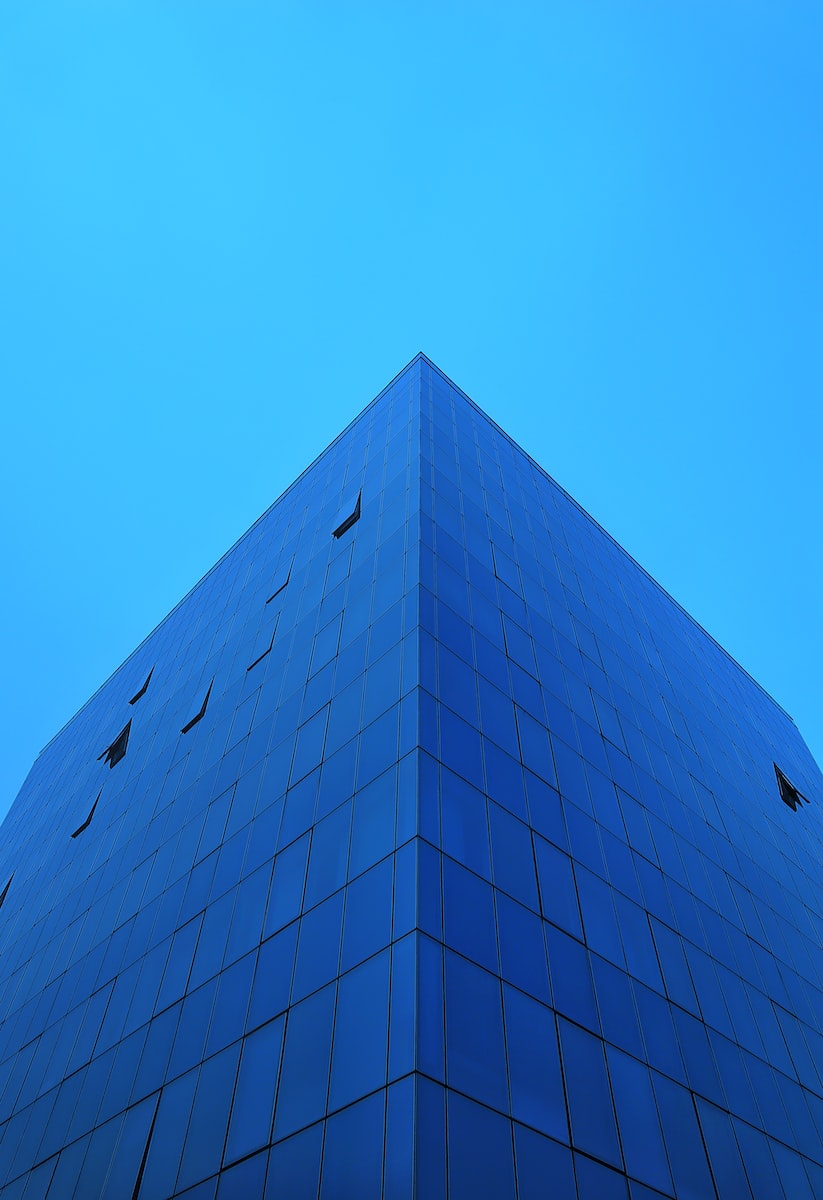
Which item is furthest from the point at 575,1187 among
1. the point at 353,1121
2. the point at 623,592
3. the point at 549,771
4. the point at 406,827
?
the point at 623,592

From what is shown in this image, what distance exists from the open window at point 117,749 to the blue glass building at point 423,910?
289 cm

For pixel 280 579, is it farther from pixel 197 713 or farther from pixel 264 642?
pixel 197 713

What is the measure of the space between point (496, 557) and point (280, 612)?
8259 millimetres

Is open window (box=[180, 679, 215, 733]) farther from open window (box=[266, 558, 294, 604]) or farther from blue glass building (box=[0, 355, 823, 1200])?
open window (box=[266, 558, 294, 604])

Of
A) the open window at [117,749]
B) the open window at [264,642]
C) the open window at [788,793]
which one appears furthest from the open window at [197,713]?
the open window at [788,793]

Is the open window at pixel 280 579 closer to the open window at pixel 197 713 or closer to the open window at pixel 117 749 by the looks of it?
the open window at pixel 197 713

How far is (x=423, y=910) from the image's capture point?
11.7m

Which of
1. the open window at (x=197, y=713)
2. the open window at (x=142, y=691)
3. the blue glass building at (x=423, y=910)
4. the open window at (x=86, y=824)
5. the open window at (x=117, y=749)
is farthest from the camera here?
the open window at (x=142, y=691)

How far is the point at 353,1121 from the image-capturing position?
401 inches

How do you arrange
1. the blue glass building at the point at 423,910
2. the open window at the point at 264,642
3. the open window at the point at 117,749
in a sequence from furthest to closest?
the open window at the point at 117,749 < the open window at the point at 264,642 < the blue glass building at the point at 423,910

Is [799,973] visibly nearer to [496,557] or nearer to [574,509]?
[496,557]

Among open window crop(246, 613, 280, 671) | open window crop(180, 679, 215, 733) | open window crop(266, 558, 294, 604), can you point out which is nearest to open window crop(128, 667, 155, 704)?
open window crop(180, 679, 215, 733)

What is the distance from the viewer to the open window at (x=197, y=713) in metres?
27.9

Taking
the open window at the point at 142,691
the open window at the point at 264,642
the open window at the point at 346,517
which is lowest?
the open window at the point at 264,642
